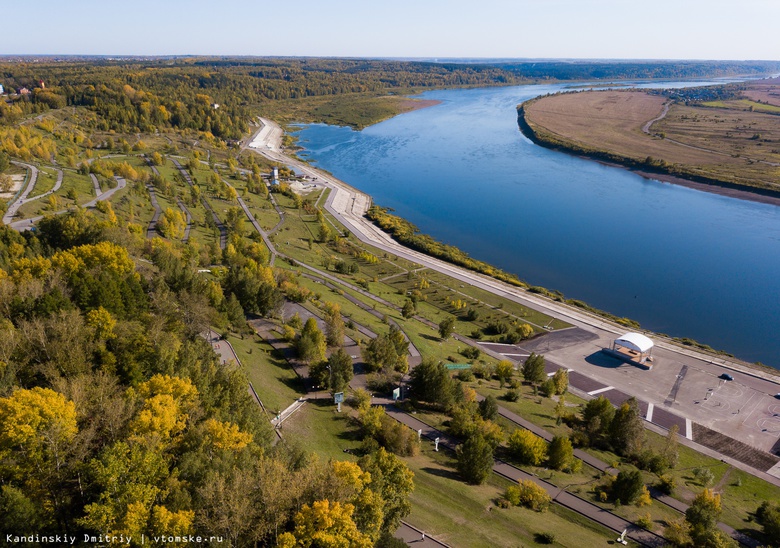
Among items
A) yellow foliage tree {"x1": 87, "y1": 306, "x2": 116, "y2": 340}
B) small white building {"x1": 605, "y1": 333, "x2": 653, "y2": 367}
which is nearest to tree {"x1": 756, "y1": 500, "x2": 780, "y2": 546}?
small white building {"x1": 605, "y1": 333, "x2": 653, "y2": 367}

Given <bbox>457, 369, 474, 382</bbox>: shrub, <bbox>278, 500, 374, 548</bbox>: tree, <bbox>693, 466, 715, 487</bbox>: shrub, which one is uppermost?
<bbox>278, 500, 374, 548</bbox>: tree

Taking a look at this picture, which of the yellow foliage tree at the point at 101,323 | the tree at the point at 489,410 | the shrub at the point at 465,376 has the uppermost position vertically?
the yellow foliage tree at the point at 101,323

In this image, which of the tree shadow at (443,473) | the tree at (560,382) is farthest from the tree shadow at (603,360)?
the tree shadow at (443,473)

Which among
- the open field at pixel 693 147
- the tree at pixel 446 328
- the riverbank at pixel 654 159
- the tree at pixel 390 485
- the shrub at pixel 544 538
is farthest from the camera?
the open field at pixel 693 147

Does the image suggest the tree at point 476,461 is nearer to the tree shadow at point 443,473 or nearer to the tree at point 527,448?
the tree shadow at point 443,473

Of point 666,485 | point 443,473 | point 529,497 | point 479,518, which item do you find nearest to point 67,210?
point 443,473

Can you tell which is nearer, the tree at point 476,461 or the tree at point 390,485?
the tree at point 390,485

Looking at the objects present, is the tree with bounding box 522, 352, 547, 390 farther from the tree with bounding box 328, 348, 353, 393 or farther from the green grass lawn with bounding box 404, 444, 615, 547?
the tree with bounding box 328, 348, 353, 393
